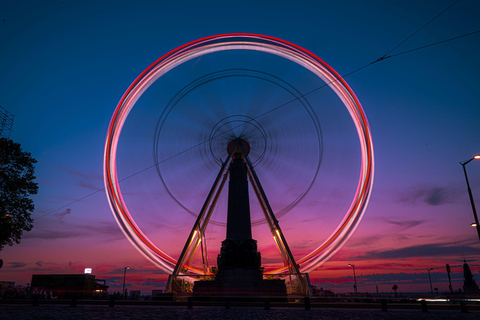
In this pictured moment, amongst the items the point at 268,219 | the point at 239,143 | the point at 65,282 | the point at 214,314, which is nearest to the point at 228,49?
the point at 239,143

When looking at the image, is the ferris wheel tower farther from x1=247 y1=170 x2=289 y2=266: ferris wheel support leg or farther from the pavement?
the pavement

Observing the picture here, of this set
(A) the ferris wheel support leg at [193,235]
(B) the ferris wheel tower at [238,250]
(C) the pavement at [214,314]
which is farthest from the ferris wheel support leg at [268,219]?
(C) the pavement at [214,314]

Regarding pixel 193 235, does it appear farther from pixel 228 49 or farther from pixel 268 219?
pixel 228 49

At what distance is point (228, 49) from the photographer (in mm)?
26062

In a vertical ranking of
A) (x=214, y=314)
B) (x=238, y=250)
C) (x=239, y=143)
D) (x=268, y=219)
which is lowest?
(x=214, y=314)

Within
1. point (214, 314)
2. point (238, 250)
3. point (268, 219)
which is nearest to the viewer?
point (214, 314)

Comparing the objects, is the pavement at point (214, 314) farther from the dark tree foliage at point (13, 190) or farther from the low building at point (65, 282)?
the low building at point (65, 282)

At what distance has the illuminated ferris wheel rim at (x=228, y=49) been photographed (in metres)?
23.9

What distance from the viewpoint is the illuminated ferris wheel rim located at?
23.9 m

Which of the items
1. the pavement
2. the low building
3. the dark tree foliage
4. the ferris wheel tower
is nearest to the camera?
the pavement

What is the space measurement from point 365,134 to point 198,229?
52.8ft

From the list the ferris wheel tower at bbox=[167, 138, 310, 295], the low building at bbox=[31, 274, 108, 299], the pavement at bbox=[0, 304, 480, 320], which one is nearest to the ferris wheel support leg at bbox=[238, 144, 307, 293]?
the ferris wheel tower at bbox=[167, 138, 310, 295]

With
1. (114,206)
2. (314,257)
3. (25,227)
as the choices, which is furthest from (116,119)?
(314,257)

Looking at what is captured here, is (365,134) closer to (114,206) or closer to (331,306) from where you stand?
(331,306)
